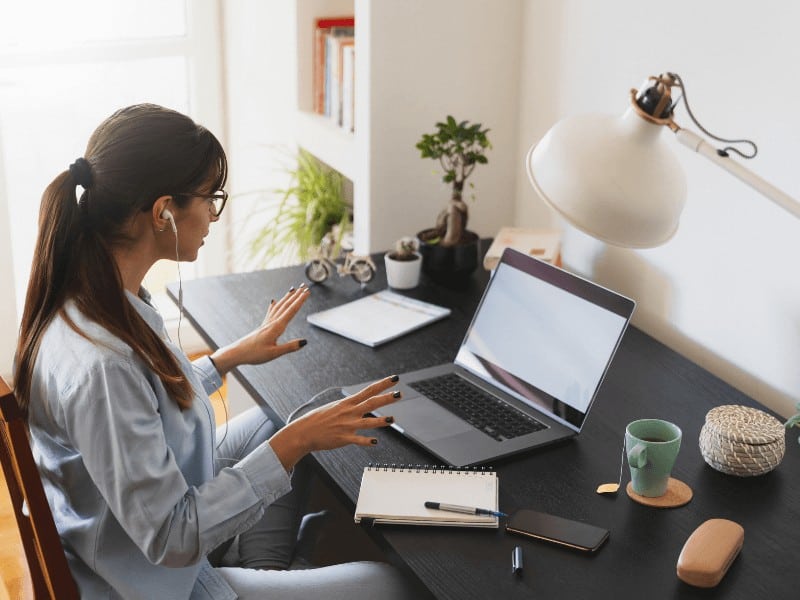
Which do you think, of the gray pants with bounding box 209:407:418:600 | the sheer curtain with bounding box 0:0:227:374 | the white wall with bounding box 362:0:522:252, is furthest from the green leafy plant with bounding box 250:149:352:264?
the gray pants with bounding box 209:407:418:600

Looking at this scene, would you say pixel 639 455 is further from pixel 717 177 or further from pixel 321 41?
pixel 321 41

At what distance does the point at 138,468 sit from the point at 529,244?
119 cm

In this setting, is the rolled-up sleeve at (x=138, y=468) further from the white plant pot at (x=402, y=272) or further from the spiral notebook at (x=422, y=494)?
the white plant pot at (x=402, y=272)

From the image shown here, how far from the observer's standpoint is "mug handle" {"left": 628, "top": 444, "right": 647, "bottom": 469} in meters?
1.43

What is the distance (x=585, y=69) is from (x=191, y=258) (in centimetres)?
109

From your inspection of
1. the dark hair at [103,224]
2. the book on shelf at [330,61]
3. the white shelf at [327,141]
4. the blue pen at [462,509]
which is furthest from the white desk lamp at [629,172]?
the book on shelf at [330,61]

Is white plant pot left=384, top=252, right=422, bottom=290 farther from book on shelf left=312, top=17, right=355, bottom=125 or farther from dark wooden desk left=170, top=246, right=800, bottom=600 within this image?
book on shelf left=312, top=17, right=355, bottom=125

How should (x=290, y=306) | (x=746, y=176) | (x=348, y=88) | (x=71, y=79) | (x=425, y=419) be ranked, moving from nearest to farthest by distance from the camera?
(x=746, y=176) → (x=425, y=419) → (x=290, y=306) → (x=348, y=88) → (x=71, y=79)

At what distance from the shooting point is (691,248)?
6.40 feet

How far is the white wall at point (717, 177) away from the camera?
170 centimetres

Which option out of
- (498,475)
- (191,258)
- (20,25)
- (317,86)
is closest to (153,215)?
(191,258)

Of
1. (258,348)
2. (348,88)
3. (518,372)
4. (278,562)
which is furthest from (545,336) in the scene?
(348,88)

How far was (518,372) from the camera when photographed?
5.81ft

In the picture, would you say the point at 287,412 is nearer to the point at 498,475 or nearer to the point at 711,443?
the point at 498,475
